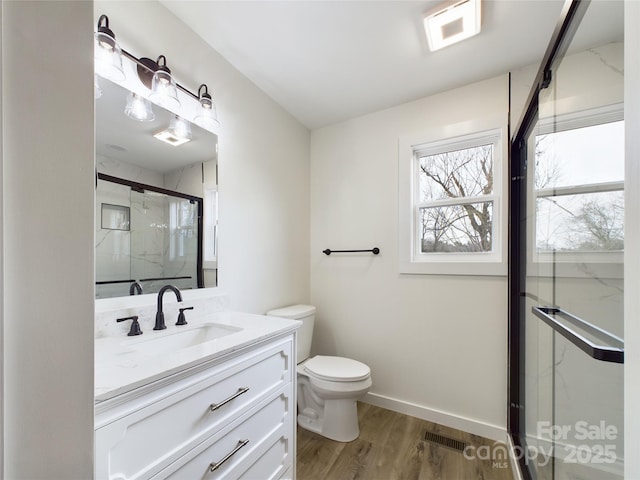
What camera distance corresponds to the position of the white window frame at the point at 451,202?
5.87 feet

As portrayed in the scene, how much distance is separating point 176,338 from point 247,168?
110 centimetres

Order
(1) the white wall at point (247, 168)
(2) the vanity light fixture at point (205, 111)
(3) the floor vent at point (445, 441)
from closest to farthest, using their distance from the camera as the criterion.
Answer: (1) the white wall at point (247, 168), (2) the vanity light fixture at point (205, 111), (3) the floor vent at point (445, 441)

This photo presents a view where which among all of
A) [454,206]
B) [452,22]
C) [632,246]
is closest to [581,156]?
[632,246]

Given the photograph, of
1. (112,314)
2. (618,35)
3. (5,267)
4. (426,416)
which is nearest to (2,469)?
(5,267)

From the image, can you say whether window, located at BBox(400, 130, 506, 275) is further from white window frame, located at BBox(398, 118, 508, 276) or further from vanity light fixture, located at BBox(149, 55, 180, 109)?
vanity light fixture, located at BBox(149, 55, 180, 109)

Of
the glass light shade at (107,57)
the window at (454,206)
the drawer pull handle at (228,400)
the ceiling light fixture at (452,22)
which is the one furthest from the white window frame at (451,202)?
the glass light shade at (107,57)

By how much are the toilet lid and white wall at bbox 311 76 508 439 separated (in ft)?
1.19

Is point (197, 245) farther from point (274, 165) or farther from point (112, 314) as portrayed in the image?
point (274, 165)

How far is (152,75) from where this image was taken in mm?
1253

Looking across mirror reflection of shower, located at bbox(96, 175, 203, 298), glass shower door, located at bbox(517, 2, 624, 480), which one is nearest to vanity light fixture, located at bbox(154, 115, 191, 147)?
mirror reflection of shower, located at bbox(96, 175, 203, 298)

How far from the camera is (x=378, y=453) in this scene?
1.61 metres

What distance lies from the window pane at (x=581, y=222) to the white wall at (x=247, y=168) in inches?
62.7

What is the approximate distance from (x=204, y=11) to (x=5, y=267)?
1.62m

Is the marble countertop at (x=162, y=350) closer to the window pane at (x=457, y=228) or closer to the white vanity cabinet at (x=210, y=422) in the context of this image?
the white vanity cabinet at (x=210, y=422)
